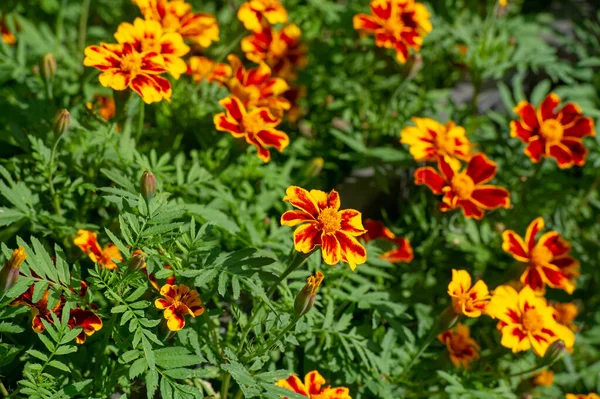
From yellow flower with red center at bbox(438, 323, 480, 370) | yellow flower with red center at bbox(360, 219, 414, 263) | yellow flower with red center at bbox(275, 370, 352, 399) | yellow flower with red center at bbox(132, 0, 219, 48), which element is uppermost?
yellow flower with red center at bbox(132, 0, 219, 48)

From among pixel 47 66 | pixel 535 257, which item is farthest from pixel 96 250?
pixel 535 257

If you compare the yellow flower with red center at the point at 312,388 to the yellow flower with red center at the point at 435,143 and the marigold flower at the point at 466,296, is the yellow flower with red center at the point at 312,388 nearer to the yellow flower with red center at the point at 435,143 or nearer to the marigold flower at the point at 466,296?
the marigold flower at the point at 466,296

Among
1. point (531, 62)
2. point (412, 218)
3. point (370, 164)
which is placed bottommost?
point (412, 218)

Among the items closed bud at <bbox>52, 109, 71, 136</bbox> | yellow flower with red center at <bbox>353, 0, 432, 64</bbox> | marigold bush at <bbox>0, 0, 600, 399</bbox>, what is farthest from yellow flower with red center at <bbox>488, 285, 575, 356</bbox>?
closed bud at <bbox>52, 109, 71, 136</bbox>

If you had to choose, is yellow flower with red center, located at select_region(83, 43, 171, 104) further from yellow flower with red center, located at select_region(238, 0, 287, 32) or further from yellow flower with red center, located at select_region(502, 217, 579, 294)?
yellow flower with red center, located at select_region(502, 217, 579, 294)

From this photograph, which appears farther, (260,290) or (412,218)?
(412,218)

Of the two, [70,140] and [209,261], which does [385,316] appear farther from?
[70,140]

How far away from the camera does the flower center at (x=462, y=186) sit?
1.63m

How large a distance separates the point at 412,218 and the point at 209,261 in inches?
37.1

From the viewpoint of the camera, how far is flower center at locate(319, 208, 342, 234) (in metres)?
1.21

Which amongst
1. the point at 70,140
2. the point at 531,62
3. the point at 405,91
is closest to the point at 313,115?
the point at 405,91

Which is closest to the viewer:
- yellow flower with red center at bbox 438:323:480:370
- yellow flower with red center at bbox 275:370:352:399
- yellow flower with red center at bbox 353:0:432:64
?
yellow flower with red center at bbox 275:370:352:399

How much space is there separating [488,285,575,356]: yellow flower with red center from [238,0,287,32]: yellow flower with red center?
88cm

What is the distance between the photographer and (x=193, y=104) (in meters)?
1.89
